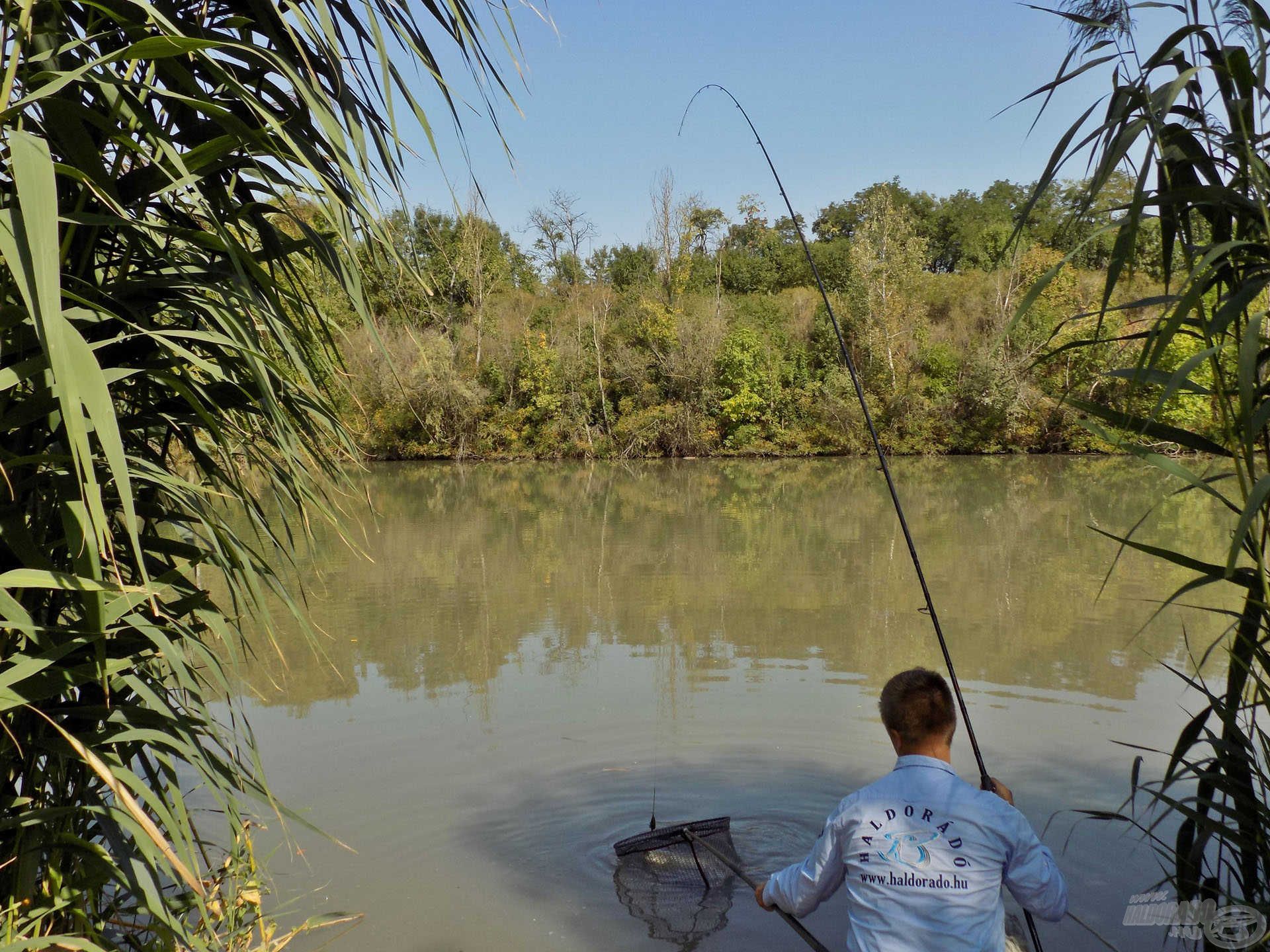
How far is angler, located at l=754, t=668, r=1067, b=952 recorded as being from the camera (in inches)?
74.9

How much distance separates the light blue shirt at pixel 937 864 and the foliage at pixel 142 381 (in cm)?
125

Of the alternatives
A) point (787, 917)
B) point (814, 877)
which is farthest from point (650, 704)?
point (814, 877)

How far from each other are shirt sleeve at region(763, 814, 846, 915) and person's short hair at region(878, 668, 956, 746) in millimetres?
230

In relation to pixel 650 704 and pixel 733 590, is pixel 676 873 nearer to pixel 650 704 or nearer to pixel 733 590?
pixel 650 704

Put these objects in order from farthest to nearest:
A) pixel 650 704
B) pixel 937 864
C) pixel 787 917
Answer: pixel 650 704 < pixel 787 917 < pixel 937 864

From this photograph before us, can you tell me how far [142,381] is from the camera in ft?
7.21

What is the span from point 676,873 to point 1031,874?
2.31 m

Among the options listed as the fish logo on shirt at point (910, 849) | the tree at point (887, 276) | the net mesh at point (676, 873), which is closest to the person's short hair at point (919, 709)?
the fish logo on shirt at point (910, 849)

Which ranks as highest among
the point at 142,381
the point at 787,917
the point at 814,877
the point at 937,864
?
the point at 142,381

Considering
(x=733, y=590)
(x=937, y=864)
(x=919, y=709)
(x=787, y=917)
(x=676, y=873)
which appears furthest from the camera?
(x=733, y=590)

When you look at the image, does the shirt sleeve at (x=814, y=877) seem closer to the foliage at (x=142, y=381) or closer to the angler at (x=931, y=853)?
the angler at (x=931, y=853)

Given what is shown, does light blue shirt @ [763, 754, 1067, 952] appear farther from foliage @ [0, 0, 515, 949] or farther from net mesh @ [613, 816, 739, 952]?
net mesh @ [613, 816, 739, 952]

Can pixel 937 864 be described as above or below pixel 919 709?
below

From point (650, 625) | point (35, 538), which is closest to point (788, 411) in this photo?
point (650, 625)
